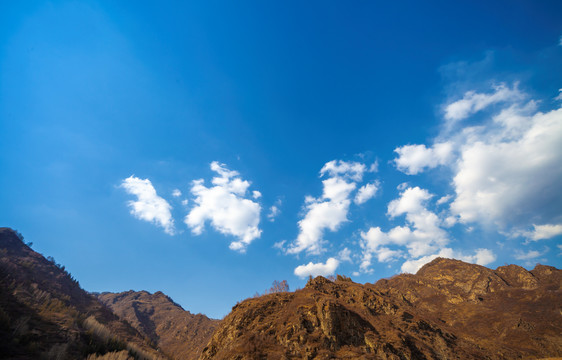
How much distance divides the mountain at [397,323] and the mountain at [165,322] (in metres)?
37.6

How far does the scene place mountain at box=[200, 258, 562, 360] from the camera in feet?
89.0

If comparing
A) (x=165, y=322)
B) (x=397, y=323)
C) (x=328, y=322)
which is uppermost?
(x=165, y=322)

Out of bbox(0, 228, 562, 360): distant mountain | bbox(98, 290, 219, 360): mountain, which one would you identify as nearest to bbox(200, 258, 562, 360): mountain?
bbox(0, 228, 562, 360): distant mountain

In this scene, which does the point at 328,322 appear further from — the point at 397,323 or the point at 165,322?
the point at 165,322

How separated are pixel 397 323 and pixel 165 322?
84240 millimetres

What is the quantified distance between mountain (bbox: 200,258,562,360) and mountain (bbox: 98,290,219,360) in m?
37.6

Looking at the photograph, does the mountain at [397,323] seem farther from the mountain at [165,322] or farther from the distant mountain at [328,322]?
the mountain at [165,322]

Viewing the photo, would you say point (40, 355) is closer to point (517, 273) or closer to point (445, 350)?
point (445, 350)

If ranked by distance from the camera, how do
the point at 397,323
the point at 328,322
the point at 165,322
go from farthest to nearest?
the point at 165,322
the point at 397,323
the point at 328,322

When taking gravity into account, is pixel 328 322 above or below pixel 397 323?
below

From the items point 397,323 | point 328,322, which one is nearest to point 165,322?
point 328,322

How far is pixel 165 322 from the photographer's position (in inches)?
3305

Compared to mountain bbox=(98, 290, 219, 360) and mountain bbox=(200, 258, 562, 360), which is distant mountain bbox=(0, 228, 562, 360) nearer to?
mountain bbox=(200, 258, 562, 360)

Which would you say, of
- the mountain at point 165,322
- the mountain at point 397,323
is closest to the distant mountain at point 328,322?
the mountain at point 397,323
